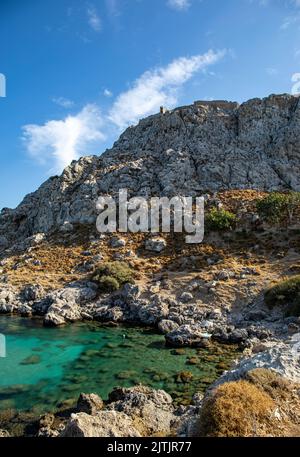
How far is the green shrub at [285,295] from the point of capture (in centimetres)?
3781

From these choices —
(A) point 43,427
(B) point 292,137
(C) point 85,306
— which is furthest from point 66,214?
(A) point 43,427

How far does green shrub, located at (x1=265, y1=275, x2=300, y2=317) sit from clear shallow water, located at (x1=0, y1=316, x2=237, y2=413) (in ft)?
33.8

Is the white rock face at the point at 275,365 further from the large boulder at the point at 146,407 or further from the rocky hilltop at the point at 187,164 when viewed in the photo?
the rocky hilltop at the point at 187,164

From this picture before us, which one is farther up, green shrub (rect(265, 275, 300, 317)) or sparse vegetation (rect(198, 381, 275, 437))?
green shrub (rect(265, 275, 300, 317))

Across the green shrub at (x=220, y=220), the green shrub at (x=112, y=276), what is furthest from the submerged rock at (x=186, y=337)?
the green shrub at (x=220, y=220)

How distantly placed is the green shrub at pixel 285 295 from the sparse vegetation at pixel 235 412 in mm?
24247

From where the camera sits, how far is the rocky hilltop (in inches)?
2955

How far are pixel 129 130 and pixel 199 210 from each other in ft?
137

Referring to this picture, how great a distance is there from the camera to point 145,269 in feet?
177

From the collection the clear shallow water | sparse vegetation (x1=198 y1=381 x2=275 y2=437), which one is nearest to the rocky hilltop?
the clear shallow water

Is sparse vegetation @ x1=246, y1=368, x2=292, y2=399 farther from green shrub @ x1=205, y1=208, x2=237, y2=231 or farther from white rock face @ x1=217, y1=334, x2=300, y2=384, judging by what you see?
green shrub @ x1=205, y1=208, x2=237, y2=231

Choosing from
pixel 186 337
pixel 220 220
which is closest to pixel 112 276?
pixel 186 337

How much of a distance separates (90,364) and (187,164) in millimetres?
56416
